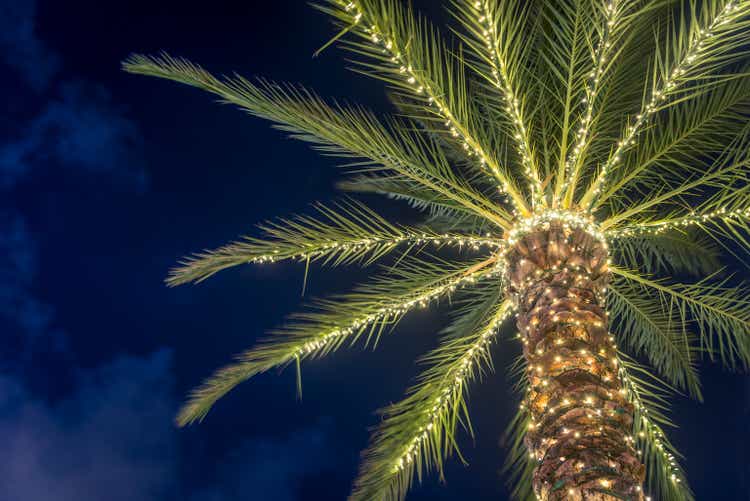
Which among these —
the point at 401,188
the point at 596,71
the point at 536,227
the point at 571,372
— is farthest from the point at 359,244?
the point at 596,71

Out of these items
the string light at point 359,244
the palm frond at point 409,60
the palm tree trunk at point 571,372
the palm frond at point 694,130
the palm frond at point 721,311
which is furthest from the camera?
the palm frond at point 694,130

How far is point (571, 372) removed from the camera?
4047 mm

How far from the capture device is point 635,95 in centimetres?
613

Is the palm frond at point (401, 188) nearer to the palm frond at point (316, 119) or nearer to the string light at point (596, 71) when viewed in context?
the palm frond at point (316, 119)

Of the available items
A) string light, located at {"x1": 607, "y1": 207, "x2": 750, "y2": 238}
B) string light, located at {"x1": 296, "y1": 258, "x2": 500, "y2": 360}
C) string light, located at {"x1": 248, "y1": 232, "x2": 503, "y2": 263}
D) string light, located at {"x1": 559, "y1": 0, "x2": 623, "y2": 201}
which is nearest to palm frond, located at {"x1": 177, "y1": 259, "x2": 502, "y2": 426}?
string light, located at {"x1": 296, "y1": 258, "x2": 500, "y2": 360}

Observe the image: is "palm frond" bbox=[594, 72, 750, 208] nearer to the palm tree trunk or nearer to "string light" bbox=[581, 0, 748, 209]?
"string light" bbox=[581, 0, 748, 209]

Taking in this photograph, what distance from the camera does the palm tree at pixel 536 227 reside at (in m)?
4.12

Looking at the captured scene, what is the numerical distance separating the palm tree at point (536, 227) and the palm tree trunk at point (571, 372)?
0.01 meters

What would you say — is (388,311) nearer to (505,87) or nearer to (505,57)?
(505,87)

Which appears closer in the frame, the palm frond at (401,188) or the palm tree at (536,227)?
the palm tree at (536,227)

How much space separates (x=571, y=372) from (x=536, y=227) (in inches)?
54.5

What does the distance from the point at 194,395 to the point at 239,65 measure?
970cm

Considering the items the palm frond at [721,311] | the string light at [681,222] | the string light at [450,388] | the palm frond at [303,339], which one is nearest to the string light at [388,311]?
the palm frond at [303,339]

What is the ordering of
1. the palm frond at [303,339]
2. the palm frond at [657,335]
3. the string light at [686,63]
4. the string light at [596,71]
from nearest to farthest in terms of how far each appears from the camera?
the string light at [686,63] → the string light at [596,71] → the palm frond at [303,339] → the palm frond at [657,335]
